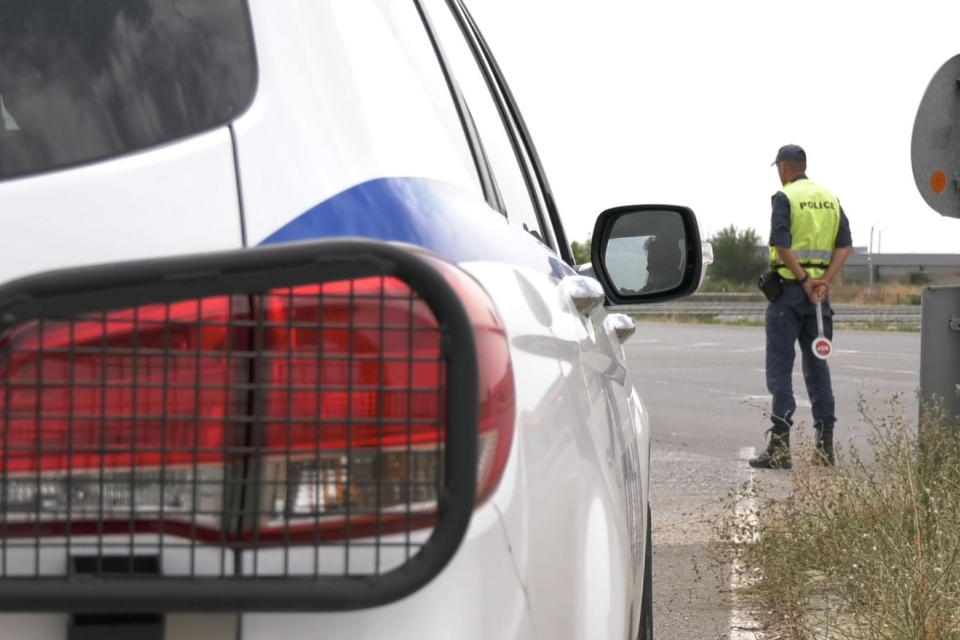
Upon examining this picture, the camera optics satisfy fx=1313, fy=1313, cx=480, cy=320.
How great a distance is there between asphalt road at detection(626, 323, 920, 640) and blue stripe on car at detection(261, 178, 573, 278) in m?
3.24

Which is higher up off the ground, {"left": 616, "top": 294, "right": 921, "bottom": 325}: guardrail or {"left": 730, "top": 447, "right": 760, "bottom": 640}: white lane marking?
{"left": 730, "top": 447, "right": 760, "bottom": 640}: white lane marking

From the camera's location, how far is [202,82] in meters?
1.35

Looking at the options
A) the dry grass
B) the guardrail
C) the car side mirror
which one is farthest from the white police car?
the guardrail

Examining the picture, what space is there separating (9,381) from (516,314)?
552 millimetres

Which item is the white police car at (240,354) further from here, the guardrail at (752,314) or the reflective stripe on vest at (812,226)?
the guardrail at (752,314)

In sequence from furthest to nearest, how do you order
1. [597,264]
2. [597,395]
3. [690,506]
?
[690,506]
[597,264]
[597,395]

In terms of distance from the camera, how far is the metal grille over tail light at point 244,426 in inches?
47.4

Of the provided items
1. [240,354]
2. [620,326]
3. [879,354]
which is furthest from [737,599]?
[879,354]

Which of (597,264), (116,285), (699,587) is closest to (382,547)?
(116,285)

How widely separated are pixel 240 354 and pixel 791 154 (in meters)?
7.65

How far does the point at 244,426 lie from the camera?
1.24 m

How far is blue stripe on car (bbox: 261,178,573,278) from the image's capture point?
4.27 feet

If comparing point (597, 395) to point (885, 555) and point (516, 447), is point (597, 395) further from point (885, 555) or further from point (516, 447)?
point (885, 555)

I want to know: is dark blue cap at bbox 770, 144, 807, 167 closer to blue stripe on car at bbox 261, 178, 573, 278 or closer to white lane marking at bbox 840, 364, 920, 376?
blue stripe on car at bbox 261, 178, 573, 278
